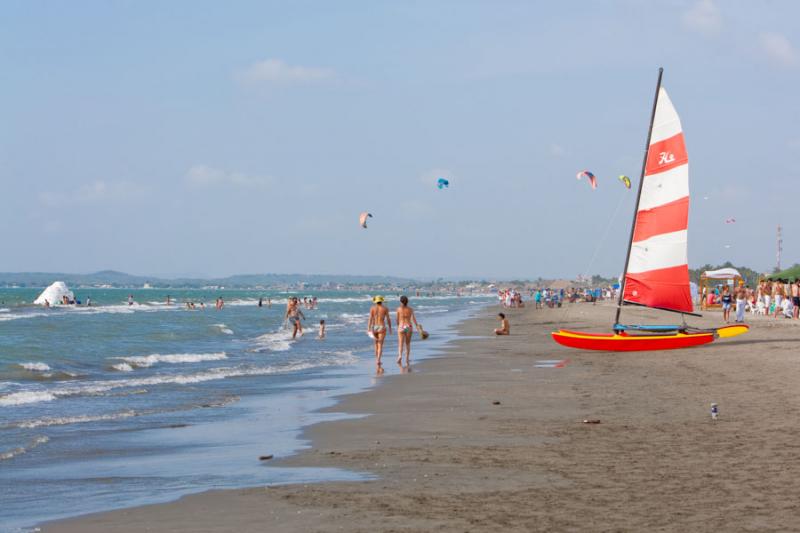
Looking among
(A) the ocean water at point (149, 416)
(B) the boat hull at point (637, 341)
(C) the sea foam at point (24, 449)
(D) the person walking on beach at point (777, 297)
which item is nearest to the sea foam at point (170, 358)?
(A) the ocean water at point (149, 416)

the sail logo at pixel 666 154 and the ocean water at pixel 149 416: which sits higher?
the sail logo at pixel 666 154

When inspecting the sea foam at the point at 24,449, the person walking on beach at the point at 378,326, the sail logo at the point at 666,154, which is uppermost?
the sail logo at the point at 666,154

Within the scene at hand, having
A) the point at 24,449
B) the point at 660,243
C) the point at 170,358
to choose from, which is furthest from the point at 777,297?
the point at 24,449

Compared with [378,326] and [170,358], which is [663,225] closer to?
[378,326]

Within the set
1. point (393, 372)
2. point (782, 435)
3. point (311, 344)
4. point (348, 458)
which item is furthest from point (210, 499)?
point (311, 344)

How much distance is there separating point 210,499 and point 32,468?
283 cm

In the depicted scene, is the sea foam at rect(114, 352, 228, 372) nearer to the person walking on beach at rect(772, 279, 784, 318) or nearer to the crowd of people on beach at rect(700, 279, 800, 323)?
the crowd of people on beach at rect(700, 279, 800, 323)

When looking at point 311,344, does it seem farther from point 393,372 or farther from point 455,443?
point 455,443

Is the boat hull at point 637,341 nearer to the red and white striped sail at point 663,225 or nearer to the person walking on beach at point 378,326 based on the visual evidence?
the red and white striped sail at point 663,225

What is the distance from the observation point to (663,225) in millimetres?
21312

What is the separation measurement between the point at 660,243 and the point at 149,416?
12.9 metres

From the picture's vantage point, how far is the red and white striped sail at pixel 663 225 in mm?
21000

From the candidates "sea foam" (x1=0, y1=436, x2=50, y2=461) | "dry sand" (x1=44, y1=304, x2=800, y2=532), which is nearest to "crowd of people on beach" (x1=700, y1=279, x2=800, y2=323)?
"dry sand" (x1=44, y1=304, x2=800, y2=532)

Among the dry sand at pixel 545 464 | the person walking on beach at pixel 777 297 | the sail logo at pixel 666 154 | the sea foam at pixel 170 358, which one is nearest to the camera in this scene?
the dry sand at pixel 545 464
